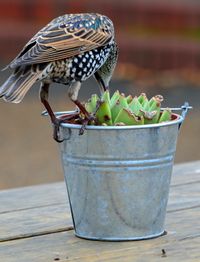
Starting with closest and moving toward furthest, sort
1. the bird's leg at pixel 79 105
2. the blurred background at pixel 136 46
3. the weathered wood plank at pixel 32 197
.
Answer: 1. the bird's leg at pixel 79 105
2. the weathered wood plank at pixel 32 197
3. the blurred background at pixel 136 46

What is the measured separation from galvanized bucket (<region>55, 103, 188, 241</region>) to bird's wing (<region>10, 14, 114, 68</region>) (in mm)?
272

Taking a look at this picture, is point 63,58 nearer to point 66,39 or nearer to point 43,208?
point 66,39

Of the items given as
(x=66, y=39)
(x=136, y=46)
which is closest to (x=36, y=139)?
(x=136, y=46)

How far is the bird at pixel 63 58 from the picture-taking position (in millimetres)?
3205

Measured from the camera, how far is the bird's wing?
128 inches

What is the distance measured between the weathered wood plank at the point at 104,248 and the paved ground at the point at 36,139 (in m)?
Answer: 4.15

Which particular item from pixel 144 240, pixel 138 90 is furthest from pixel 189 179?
pixel 138 90

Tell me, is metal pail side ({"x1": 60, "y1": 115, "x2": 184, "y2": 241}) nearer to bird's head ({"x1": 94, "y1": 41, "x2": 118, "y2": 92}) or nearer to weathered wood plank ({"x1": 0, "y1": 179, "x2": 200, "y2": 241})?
weathered wood plank ({"x1": 0, "y1": 179, "x2": 200, "y2": 241})

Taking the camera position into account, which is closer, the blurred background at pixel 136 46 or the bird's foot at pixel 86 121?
the bird's foot at pixel 86 121

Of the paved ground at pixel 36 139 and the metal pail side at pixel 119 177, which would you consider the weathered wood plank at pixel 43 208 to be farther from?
the paved ground at pixel 36 139

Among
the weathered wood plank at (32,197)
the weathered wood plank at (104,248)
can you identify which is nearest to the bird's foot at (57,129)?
the weathered wood plank at (104,248)

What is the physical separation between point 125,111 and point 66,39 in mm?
404

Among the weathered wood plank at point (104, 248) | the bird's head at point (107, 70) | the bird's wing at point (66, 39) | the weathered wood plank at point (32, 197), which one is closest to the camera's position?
the weathered wood plank at point (104, 248)

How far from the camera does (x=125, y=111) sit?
3.13 m
